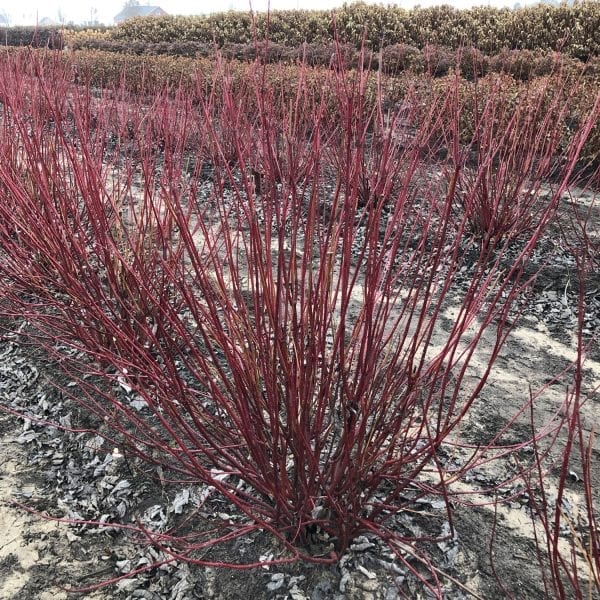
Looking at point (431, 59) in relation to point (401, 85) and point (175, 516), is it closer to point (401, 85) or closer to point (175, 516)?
point (401, 85)

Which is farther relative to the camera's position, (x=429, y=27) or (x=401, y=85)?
(x=429, y=27)

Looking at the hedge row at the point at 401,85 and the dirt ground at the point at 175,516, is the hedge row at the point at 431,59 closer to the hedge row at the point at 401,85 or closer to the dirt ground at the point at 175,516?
the hedge row at the point at 401,85

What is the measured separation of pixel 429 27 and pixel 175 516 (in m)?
9.16

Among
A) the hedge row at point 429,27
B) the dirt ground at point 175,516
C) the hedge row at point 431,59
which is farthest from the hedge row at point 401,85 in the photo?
the dirt ground at point 175,516

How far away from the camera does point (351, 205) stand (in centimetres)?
103

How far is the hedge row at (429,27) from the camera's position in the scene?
8.20 meters

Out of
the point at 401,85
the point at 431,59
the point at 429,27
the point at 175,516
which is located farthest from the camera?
the point at 429,27

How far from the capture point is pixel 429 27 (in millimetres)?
8797

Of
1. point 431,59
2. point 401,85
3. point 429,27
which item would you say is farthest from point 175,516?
point 429,27

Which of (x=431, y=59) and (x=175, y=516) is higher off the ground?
(x=431, y=59)

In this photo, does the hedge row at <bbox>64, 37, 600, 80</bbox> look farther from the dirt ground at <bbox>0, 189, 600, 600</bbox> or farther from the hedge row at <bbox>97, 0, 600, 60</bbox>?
the dirt ground at <bbox>0, 189, 600, 600</bbox>

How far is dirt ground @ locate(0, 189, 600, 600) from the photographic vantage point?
140 cm

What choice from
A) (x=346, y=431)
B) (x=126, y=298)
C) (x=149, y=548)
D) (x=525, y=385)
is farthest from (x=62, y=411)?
(x=525, y=385)

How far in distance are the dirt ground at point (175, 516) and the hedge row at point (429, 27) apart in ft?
17.4
